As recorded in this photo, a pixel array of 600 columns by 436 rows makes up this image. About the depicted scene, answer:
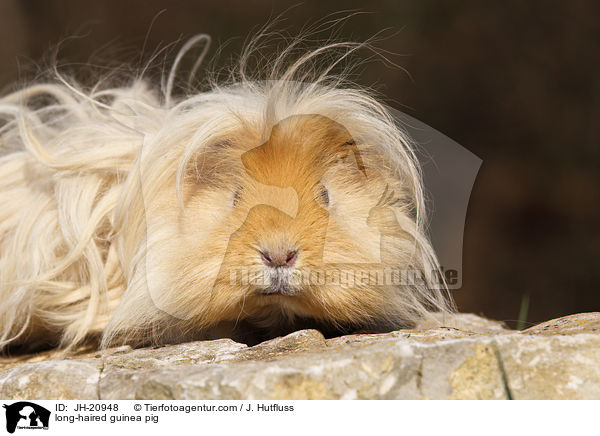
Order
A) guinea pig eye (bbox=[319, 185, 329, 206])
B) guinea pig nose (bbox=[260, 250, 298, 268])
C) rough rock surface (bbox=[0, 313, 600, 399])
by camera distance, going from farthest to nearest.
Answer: guinea pig eye (bbox=[319, 185, 329, 206])
guinea pig nose (bbox=[260, 250, 298, 268])
rough rock surface (bbox=[0, 313, 600, 399])

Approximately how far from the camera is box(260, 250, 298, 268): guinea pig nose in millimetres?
1398

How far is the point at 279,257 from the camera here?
55.1 inches

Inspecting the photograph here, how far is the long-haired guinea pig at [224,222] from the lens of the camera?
58.0 inches

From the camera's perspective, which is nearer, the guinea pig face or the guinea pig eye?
the guinea pig face

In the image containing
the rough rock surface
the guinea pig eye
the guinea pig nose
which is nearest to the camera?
the rough rock surface

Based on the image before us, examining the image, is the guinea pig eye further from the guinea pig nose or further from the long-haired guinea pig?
the guinea pig nose

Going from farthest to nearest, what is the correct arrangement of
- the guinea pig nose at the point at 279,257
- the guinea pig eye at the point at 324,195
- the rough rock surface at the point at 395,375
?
the guinea pig eye at the point at 324,195, the guinea pig nose at the point at 279,257, the rough rock surface at the point at 395,375

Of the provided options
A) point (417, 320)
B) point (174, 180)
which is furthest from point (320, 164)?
point (417, 320)
